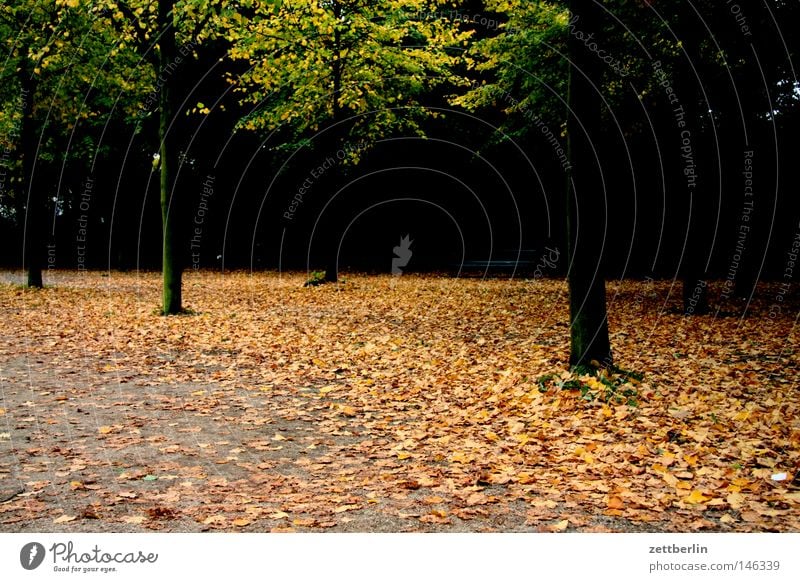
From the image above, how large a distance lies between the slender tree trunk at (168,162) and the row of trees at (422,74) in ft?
0.12

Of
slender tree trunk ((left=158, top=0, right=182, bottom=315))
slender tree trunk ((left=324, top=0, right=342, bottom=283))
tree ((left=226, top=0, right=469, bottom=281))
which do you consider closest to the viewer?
slender tree trunk ((left=158, top=0, right=182, bottom=315))

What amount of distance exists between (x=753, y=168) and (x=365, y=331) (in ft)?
42.6

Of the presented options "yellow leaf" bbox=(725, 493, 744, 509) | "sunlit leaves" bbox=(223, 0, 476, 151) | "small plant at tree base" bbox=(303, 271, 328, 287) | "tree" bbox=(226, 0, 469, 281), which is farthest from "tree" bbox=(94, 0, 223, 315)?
"yellow leaf" bbox=(725, 493, 744, 509)

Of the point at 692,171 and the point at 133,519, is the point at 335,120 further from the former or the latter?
the point at 133,519

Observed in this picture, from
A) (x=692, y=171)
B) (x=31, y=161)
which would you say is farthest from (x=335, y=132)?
(x=692, y=171)

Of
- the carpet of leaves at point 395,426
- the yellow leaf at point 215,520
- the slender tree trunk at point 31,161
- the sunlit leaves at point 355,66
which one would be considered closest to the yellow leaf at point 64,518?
the carpet of leaves at point 395,426

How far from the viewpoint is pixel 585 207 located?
10539 mm

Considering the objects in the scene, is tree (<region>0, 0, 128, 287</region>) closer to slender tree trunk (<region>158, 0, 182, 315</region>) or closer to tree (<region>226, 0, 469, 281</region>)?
slender tree trunk (<region>158, 0, 182, 315</region>)

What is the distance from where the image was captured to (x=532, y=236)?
138 feet

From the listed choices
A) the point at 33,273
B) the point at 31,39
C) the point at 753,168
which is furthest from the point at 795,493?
the point at 33,273

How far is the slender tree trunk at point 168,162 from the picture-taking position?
59.4ft

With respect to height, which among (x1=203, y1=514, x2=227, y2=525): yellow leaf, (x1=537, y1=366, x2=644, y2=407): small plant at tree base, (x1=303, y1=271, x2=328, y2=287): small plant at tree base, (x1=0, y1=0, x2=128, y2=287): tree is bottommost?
(x1=203, y1=514, x2=227, y2=525): yellow leaf

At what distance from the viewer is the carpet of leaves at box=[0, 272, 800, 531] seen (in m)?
5.80

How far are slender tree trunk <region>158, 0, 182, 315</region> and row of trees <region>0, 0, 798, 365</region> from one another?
0.04 metres
